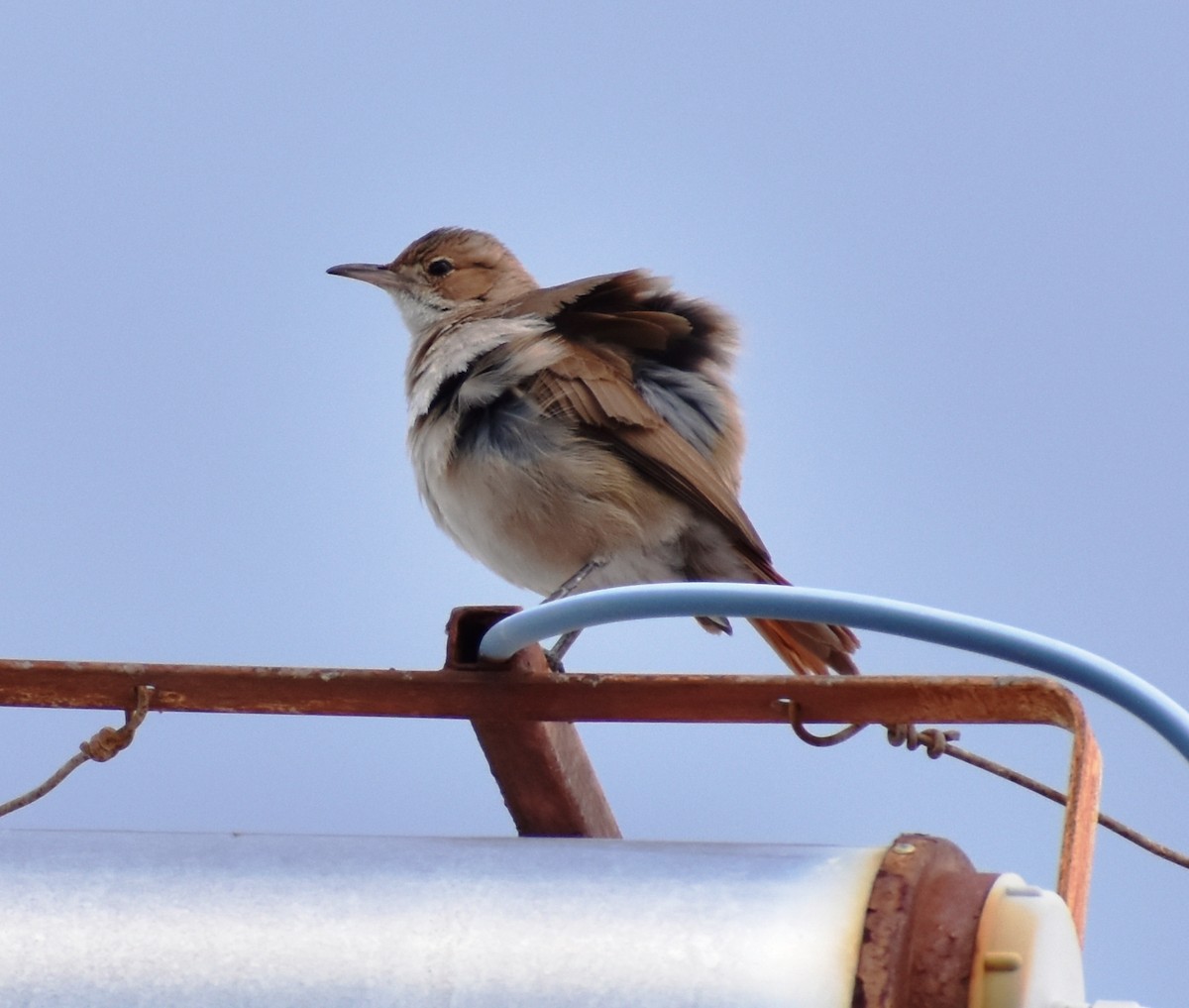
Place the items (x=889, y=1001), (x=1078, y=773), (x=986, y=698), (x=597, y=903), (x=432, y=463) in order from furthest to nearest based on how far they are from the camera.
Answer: (x=432, y=463)
(x=986, y=698)
(x=1078, y=773)
(x=597, y=903)
(x=889, y=1001)

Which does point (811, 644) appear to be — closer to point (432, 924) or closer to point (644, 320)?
point (644, 320)

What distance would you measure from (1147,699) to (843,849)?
353 mm

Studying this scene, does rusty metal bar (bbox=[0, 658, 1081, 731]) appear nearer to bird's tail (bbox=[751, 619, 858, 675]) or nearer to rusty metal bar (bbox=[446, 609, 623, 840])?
rusty metal bar (bbox=[446, 609, 623, 840])

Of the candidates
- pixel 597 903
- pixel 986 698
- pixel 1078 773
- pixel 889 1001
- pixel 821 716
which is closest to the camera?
pixel 889 1001

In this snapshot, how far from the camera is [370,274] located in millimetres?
7289

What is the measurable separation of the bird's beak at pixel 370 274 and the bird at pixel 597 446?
126 centimetres

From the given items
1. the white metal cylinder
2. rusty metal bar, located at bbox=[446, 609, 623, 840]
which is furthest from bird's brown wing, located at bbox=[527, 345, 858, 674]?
the white metal cylinder

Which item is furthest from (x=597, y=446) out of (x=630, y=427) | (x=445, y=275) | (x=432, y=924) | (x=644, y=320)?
(x=432, y=924)

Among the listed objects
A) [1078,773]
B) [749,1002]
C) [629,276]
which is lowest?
[749,1002]

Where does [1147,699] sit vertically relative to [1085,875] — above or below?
above

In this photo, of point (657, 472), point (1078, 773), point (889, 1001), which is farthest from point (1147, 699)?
point (657, 472)

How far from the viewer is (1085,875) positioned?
6.06ft

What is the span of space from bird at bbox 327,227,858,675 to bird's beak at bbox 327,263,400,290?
1.26 m

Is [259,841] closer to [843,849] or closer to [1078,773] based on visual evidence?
[843,849]
